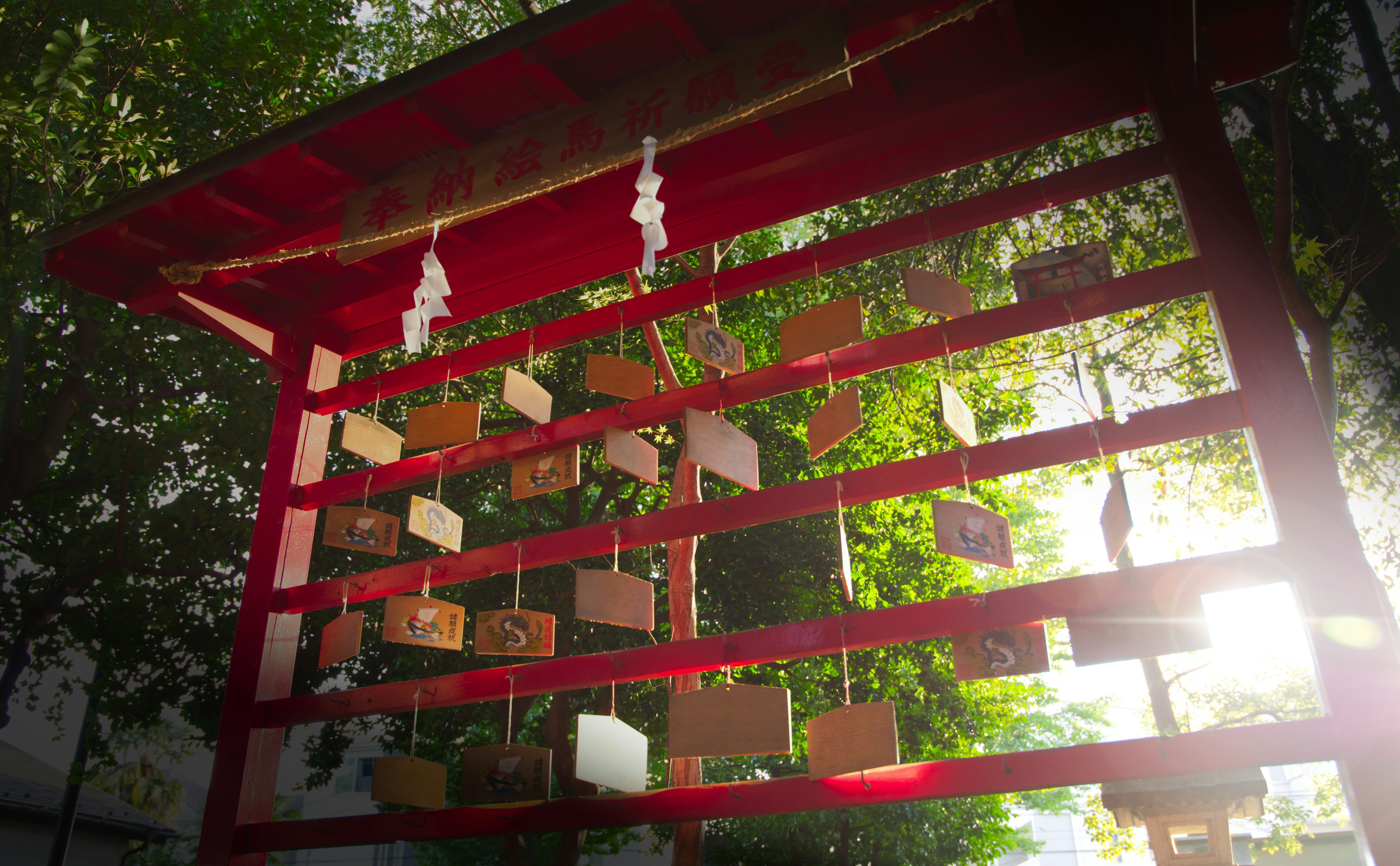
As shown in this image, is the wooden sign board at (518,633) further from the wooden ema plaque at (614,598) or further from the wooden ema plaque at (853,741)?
the wooden ema plaque at (853,741)

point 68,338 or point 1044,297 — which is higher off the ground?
point 68,338

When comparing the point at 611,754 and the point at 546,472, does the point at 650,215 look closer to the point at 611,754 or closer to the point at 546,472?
the point at 546,472

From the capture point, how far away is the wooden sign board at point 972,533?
2156 mm

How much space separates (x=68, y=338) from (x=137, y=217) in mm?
5947

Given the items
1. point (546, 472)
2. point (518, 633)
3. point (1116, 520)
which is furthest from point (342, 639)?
point (1116, 520)

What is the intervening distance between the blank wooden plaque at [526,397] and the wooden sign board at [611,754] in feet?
3.62

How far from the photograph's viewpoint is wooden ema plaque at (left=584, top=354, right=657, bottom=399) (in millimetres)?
2898

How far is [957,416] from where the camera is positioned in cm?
235

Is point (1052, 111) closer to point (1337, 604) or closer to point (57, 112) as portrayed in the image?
point (1337, 604)

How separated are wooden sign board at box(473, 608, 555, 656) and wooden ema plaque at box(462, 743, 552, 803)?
306 millimetres

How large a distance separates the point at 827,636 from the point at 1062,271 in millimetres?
1288

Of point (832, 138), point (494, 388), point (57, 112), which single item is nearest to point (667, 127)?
point (832, 138)

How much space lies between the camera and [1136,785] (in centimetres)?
401

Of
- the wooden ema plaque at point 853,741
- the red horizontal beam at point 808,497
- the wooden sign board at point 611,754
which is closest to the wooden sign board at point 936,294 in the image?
the red horizontal beam at point 808,497
